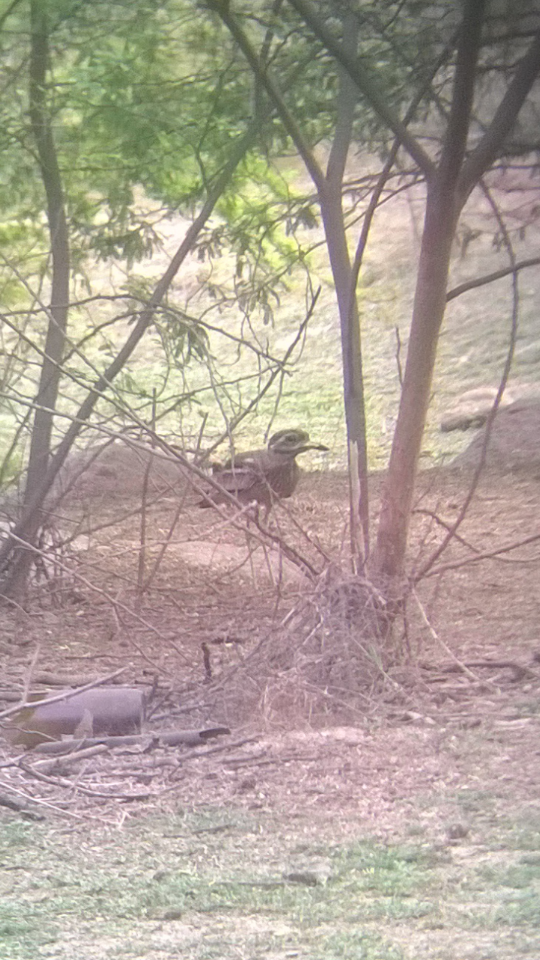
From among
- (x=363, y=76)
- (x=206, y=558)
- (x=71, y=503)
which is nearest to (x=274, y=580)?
(x=206, y=558)

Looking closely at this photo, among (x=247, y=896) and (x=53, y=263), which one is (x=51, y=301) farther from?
(x=247, y=896)

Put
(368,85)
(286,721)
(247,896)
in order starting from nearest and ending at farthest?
(247,896) → (286,721) → (368,85)

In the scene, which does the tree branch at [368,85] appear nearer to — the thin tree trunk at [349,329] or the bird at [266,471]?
the thin tree trunk at [349,329]

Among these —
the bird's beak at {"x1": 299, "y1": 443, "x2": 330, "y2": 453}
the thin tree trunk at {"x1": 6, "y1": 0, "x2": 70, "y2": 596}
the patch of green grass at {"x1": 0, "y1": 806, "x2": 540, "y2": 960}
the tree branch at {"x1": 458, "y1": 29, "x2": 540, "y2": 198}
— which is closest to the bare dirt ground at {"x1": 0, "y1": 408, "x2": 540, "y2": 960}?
the patch of green grass at {"x1": 0, "y1": 806, "x2": 540, "y2": 960}

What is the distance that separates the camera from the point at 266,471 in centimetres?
337

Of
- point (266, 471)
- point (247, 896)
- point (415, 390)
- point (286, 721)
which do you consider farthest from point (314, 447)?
point (247, 896)

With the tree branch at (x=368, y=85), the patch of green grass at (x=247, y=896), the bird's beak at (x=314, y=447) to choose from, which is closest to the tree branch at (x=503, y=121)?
the tree branch at (x=368, y=85)

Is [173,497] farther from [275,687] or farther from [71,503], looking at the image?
[275,687]

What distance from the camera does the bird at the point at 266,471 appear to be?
10.8 feet

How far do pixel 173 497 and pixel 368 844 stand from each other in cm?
205

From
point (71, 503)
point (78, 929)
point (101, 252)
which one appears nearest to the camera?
point (78, 929)

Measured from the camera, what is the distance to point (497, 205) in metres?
3.05

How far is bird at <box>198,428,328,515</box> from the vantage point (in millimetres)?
3291

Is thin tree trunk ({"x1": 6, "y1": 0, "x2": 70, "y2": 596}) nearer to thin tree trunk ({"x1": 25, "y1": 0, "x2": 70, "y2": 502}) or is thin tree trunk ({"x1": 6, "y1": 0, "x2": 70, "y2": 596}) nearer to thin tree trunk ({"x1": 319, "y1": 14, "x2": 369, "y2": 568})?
thin tree trunk ({"x1": 25, "y1": 0, "x2": 70, "y2": 502})
